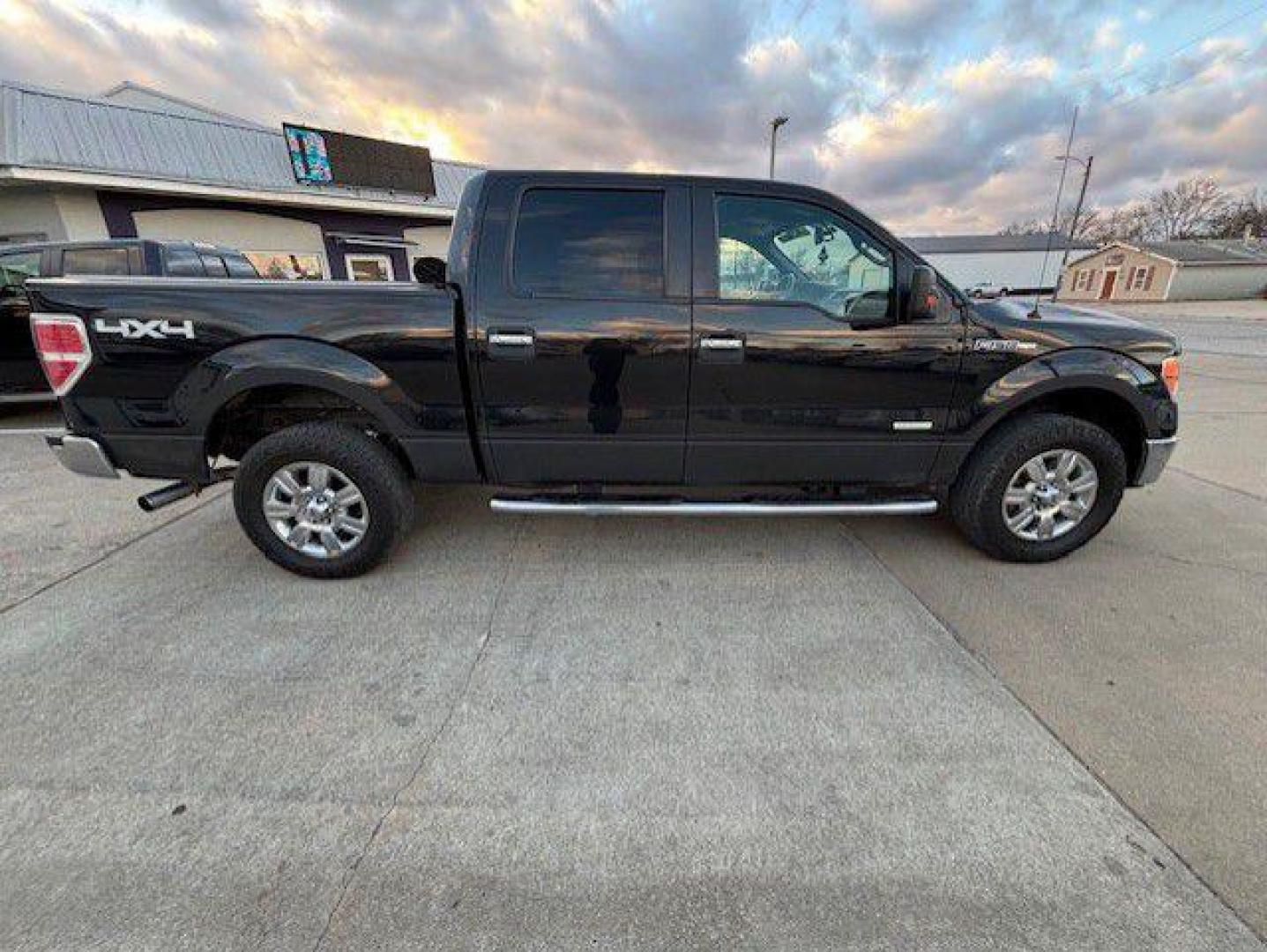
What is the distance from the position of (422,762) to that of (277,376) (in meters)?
2.03

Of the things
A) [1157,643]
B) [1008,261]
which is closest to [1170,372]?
[1157,643]

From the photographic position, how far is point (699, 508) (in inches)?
126

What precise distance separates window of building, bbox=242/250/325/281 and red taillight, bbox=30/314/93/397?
1232 centimetres

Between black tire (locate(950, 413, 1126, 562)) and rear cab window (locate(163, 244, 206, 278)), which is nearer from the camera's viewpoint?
black tire (locate(950, 413, 1126, 562))

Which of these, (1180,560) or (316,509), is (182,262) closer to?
(316,509)

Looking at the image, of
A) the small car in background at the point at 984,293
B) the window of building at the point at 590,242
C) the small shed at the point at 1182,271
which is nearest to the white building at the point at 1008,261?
the small shed at the point at 1182,271

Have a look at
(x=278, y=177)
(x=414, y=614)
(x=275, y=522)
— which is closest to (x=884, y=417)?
(x=414, y=614)

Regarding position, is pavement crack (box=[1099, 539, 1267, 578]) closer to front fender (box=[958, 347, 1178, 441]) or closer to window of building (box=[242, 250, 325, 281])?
front fender (box=[958, 347, 1178, 441])

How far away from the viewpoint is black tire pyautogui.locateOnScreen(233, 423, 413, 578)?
10.1ft

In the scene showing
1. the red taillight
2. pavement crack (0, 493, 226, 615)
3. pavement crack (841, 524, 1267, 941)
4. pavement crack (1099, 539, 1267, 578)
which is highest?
the red taillight

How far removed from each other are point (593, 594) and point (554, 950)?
1.76 metres

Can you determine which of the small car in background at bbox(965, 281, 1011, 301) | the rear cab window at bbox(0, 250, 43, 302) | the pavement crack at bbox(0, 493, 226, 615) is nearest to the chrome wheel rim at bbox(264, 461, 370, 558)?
the pavement crack at bbox(0, 493, 226, 615)

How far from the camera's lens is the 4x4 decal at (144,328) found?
2.85 meters

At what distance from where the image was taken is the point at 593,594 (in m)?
3.15
